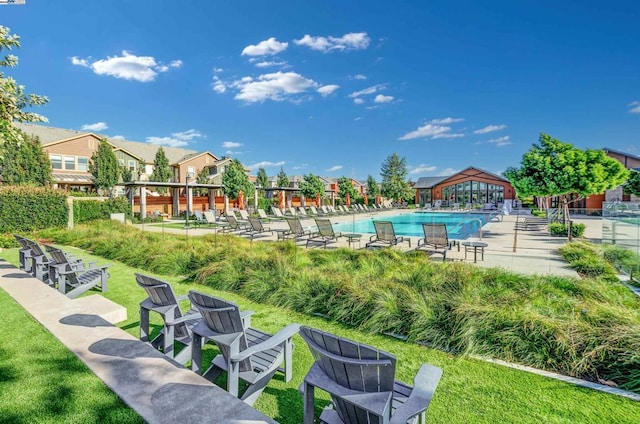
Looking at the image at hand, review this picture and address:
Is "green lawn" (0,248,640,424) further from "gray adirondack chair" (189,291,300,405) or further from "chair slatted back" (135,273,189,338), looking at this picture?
Result: "chair slatted back" (135,273,189,338)

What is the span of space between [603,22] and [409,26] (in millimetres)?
11199

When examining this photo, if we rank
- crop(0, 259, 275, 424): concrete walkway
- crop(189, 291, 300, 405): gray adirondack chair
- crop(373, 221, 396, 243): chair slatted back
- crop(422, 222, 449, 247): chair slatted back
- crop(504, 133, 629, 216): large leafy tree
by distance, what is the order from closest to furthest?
crop(0, 259, 275, 424): concrete walkway
crop(189, 291, 300, 405): gray adirondack chair
crop(422, 222, 449, 247): chair slatted back
crop(373, 221, 396, 243): chair slatted back
crop(504, 133, 629, 216): large leafy tree

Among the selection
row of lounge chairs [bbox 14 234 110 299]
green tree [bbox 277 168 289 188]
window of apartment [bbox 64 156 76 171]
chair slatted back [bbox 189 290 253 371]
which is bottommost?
row of lounge chairs [bbox 14 234 110 299]

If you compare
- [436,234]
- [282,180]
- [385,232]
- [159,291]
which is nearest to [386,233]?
[385,232]

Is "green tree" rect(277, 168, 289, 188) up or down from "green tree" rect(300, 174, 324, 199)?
up

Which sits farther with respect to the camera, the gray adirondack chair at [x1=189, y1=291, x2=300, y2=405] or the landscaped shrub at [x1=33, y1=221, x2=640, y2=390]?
the landscaped shrub at [x1=33, y1=221, x2=640, y2=390]

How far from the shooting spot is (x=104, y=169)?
28.6m

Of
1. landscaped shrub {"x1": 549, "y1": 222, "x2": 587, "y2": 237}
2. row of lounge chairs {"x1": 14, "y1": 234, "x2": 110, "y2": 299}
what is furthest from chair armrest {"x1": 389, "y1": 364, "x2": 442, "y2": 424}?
landscaped shrub {"x1": 549, "y1": 222, "x2": 587, "y2": 237}

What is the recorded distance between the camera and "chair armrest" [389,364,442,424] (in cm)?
168

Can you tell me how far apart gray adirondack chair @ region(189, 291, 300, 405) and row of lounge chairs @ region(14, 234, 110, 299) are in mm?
4105

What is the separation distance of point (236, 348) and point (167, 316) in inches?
46.8

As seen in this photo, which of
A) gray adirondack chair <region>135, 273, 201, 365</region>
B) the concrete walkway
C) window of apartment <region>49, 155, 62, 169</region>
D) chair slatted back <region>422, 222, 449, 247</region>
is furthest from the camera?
window of apartment <region>49, 155, 62, 169</region>

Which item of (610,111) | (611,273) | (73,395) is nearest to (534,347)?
(73,395)

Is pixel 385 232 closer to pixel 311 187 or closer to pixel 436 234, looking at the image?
pixel 436 234
